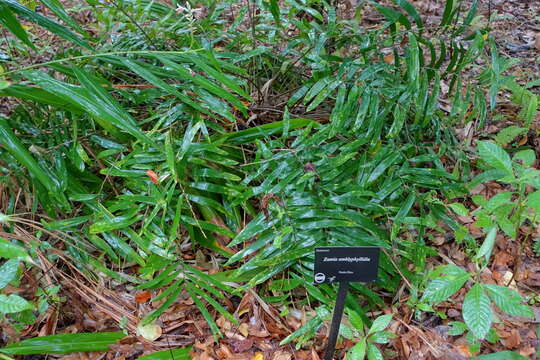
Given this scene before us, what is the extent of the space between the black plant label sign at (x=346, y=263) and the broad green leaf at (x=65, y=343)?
66 cm

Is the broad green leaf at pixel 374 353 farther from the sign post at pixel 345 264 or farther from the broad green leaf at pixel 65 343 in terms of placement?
the broad green leaf at pixel 65 343

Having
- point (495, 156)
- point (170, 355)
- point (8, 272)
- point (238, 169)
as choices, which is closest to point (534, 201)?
point (495, 156)

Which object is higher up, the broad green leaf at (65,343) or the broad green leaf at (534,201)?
the broad green leaf at (534,201)

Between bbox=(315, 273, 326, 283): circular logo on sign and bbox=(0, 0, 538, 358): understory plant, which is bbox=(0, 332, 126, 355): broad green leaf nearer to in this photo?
bbox=(0, 0, 538, 358): understory plant

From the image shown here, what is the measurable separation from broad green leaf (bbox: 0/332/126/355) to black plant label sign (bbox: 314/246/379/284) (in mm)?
660

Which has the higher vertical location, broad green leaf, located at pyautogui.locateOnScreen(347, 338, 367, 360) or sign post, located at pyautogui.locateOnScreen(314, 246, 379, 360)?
sign post, located at pyautogui.locateOnScreen(314, 246, 379, 360)

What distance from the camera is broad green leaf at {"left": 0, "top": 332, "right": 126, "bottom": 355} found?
3.85 ft

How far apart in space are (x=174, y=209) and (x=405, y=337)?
2.59 ft

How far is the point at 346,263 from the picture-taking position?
104 cm

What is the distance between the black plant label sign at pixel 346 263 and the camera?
1021 mm

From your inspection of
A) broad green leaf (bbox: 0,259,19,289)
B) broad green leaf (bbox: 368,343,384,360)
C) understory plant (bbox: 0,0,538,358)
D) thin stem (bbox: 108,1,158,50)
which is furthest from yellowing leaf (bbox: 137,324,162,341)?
thin stem (bbox: 108,1,158,50)

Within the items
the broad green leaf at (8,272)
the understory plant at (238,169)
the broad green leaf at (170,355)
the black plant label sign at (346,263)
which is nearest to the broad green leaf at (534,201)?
the understory plant at (238,169)

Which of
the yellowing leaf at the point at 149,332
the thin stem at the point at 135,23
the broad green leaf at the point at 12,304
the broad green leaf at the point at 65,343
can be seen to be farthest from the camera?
the thin stem at the point at 135,23

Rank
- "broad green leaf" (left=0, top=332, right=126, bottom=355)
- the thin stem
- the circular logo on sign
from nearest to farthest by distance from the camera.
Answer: the circular logo on sign → "broad green leaf" (left=0, top=332, right=126, bottom=355) → the thin stem
